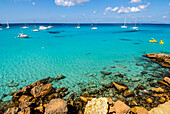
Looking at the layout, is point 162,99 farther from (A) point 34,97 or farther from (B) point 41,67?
(B) point 41,67

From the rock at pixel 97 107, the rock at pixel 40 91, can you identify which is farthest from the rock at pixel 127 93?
the rock at pixel 40 91

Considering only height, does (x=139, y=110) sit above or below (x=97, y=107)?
below

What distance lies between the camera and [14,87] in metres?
12.3

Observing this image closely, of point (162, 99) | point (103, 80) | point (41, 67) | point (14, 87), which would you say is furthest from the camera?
point (41, 67)

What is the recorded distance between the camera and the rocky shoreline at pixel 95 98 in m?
7.45

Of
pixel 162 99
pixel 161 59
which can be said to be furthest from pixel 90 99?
pixel 161 59

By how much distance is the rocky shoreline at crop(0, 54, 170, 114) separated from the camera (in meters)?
7.45

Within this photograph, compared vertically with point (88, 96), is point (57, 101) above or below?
above

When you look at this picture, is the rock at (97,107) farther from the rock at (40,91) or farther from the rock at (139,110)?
the rock at (40,91)

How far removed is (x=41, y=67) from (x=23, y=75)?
10.8ft

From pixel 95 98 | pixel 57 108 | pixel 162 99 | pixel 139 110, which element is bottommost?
pixel 162 99

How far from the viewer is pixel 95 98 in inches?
319

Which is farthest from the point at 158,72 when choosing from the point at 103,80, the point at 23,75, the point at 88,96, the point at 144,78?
the point at 23,75

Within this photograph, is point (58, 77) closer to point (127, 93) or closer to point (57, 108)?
point (57, 108)
